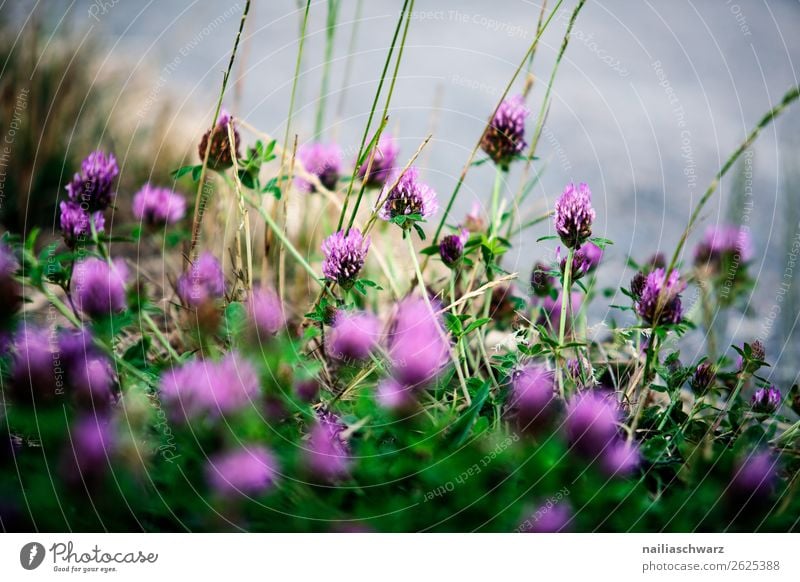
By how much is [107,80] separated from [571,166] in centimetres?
133

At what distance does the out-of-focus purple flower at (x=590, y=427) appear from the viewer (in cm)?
75

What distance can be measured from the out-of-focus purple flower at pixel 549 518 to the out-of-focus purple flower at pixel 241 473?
28 cm

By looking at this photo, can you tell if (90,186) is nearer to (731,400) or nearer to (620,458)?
(620,458)

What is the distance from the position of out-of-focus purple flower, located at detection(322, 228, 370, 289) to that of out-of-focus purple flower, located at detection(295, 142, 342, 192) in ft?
0.90

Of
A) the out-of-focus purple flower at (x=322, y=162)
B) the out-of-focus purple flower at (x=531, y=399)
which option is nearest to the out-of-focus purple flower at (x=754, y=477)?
the out-of-focus purple flower at (x=531, y=399)

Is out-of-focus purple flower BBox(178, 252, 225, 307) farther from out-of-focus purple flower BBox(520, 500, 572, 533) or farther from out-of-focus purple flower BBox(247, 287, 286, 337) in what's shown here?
out-of-focus purple flower BBox(520, 500, 572, 533)

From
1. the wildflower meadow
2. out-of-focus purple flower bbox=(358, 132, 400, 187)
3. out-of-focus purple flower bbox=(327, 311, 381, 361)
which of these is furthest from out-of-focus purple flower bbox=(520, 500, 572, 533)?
out-of-focus purple flower bbox=(358, 132, 400, 187)

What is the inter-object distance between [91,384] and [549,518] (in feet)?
1.75

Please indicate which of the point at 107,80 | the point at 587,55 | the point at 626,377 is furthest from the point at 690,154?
the point at 107,80

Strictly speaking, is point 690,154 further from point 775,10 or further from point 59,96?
point 59,96

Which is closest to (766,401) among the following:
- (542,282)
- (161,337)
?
(542,282)

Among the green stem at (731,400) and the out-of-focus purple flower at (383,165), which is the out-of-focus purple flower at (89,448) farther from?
the green stem at (731,400)

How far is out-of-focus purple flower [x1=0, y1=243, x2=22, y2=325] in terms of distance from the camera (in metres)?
0.86

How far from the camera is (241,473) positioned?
72 cm
